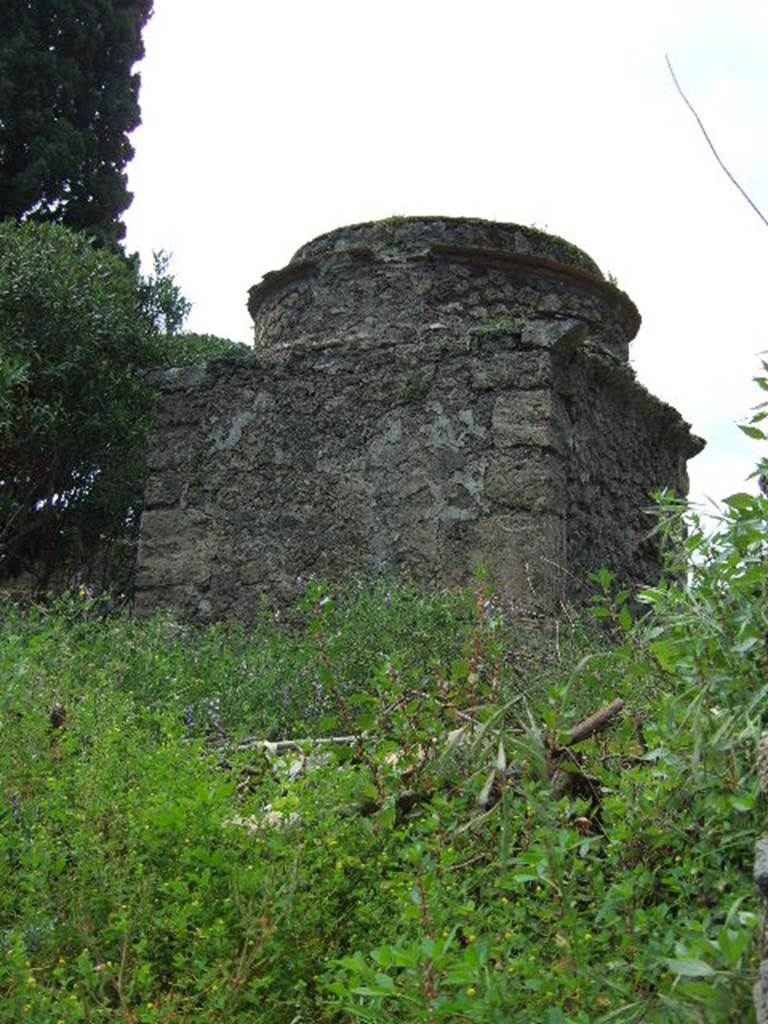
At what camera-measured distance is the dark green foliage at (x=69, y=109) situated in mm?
15625

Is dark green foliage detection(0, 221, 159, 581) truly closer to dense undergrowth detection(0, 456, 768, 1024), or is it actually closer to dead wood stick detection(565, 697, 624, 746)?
dense undergrowth detection(0, 456, 768, 1024)

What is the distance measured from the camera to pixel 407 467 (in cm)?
789

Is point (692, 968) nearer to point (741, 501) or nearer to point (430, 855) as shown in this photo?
point (741, 501)

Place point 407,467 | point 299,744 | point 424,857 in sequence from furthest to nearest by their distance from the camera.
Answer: point 407,467
point 299,744
point 424,857

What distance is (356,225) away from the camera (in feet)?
32.6

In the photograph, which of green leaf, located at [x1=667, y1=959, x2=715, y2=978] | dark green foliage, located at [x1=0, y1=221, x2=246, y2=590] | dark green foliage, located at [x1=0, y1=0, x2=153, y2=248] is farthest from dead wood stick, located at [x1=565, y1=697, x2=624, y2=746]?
dark green foliage, located at [x1=0, y1=0, x2=153, y2=248]

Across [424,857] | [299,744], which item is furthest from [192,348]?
[424,857]

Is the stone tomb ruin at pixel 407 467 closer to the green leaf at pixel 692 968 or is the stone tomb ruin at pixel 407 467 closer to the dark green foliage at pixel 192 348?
the dark green foliage at pixel 192 348

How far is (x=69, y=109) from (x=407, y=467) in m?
10.3

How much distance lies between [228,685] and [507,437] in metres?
2.37

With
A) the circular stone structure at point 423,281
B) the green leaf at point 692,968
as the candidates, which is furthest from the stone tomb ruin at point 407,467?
the green leaf at point 692,968

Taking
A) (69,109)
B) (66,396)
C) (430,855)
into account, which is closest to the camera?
(430,855)

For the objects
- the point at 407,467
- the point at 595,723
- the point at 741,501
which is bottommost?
the point at 595,723

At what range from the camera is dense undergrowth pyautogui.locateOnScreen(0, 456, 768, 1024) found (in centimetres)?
241
